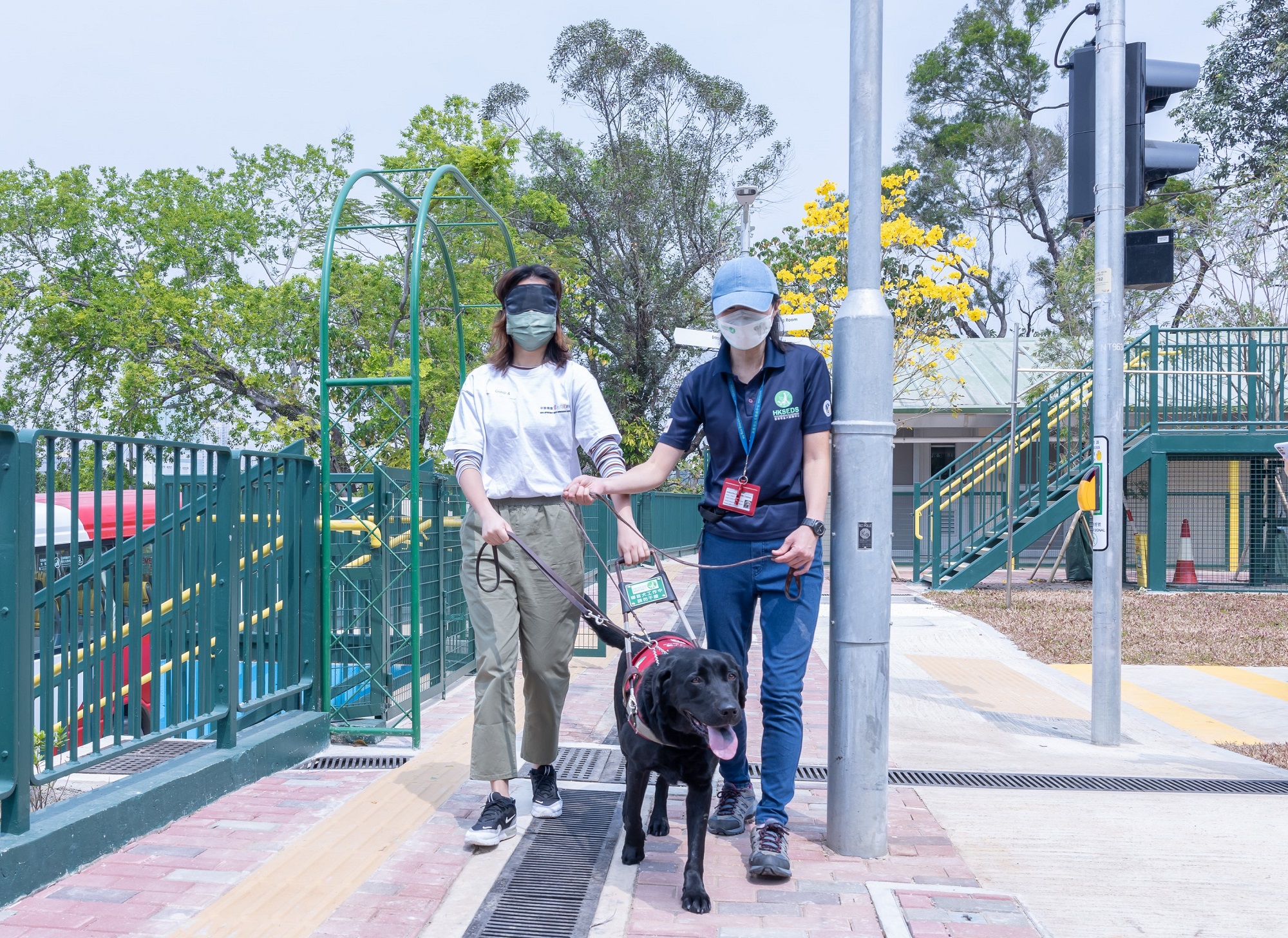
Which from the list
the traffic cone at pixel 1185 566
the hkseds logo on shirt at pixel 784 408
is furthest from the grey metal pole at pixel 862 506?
the traffic cone at pixel 1185 566

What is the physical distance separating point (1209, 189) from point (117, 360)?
996 inches

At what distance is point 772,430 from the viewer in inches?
147

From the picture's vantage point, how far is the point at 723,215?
2986 cm

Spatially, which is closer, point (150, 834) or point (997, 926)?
point (997, 926)

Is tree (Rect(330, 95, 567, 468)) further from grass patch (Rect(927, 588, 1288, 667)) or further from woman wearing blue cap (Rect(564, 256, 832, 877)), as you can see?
woman wearing blue cap (Rect(564, 256, 832, 877))

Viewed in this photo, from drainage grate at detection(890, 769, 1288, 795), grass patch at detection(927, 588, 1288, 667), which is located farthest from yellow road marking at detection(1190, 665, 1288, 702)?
drainage grate at detection(890, 769, 1288, 795)

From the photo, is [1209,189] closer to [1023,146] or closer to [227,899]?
[1023,146]

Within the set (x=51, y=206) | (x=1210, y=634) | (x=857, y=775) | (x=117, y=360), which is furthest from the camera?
(x=51, y=206)

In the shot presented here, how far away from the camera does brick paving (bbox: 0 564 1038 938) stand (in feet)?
10.3

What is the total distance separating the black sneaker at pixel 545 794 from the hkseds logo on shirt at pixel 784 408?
5.61ft

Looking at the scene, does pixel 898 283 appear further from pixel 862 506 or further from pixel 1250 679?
pixel 862 506

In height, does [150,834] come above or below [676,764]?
below

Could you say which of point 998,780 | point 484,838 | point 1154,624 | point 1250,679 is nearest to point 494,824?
point 484,838

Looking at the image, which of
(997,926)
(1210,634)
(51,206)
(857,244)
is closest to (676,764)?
(997,926)
